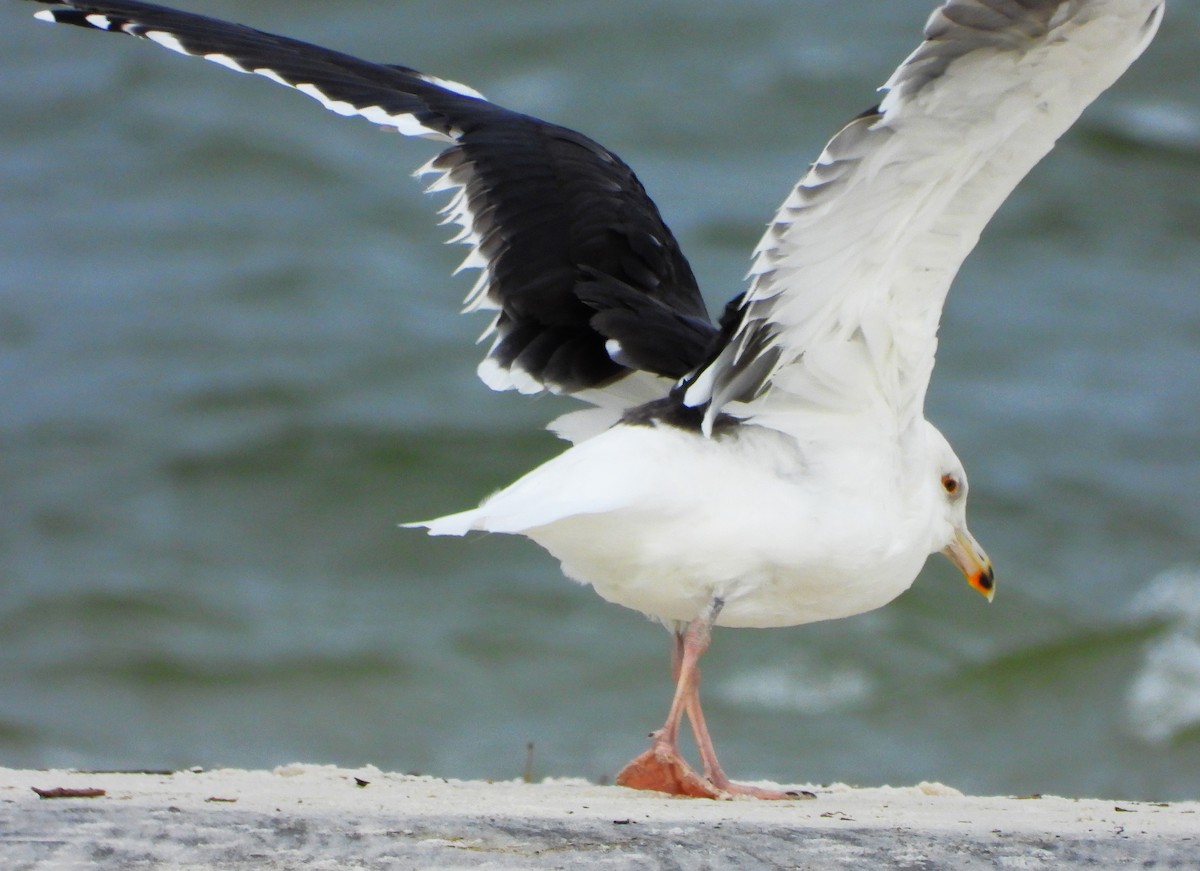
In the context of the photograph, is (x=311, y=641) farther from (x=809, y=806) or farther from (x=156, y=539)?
(x=809, y=806)

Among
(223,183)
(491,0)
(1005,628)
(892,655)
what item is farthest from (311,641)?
(491,0)

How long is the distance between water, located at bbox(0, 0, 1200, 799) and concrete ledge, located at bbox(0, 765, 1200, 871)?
4.63m

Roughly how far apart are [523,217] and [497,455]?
20.6 ft

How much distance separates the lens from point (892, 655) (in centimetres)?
979

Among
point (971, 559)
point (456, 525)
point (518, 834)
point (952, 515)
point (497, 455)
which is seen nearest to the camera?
point (518, 834)

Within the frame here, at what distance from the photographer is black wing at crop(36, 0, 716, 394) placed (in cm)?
502

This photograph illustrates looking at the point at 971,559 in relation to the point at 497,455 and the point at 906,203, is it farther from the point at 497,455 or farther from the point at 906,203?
the point at 497,455

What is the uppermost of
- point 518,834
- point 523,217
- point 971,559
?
point 523,217

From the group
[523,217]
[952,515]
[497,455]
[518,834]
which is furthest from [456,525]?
[497,455]

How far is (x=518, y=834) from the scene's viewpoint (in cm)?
315

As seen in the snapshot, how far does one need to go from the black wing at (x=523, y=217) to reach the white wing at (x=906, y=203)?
1.81 feet

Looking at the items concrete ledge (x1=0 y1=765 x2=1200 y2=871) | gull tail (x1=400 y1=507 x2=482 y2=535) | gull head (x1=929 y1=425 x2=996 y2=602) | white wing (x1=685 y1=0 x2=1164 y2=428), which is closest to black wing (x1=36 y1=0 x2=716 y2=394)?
white wing (x1=685 y1=0 x2=1164 y2=428)

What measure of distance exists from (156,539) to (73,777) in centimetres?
666

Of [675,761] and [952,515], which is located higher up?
[952,515]
